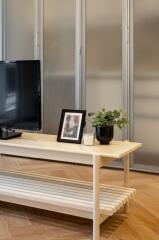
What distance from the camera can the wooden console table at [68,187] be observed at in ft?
7.30

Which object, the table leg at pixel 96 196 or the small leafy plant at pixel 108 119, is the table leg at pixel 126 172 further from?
the table leg at pixel 96 196

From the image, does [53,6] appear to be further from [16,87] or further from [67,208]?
[67,208]

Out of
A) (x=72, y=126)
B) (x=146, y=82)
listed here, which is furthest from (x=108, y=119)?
(x=146, y=82)

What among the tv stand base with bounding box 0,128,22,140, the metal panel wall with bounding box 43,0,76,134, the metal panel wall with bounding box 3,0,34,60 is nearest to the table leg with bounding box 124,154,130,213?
the tv stand base with bounding box 0,128,22,140

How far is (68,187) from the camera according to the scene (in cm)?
264

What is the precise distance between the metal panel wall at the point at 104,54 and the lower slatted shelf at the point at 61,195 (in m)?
1.72

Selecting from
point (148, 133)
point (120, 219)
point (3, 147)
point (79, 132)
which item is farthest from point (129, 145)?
point (148, 133)

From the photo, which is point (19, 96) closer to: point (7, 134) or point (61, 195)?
point (7, 134)

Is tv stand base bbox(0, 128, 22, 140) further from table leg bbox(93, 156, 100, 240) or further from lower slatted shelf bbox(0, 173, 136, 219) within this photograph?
table leg bbox(93, 156, 100, 240)

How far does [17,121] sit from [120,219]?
44.4 inches

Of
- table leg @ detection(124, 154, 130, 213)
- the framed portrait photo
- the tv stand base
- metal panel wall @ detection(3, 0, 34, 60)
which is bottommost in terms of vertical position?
table leg @ detection(124, 154, 130, 213)

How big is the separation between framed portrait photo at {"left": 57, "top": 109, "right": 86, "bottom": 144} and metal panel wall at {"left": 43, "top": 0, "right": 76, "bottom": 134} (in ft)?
6.41

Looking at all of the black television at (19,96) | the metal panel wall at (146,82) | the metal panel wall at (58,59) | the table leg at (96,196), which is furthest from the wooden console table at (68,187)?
the metal panel wall at (58,59)

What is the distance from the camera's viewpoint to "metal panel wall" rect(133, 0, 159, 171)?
3.97 m
